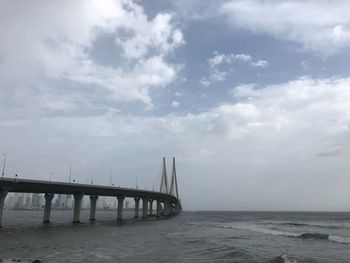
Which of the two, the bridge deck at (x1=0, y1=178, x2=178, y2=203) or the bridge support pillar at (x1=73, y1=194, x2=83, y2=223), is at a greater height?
the bridge deck at (x1=0, y1=178, x2=178, y2=203)

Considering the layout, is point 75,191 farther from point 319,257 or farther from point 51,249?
point 319,257

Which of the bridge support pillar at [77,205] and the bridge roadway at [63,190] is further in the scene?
the bridge support pillar at [77,205]

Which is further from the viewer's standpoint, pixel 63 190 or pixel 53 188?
pixel 63 190

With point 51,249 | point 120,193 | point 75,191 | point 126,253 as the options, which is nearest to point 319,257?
point 126,253

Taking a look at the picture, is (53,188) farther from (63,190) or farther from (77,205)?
(77,205)

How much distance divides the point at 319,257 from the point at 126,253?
19699mm

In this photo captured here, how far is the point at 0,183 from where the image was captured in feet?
250

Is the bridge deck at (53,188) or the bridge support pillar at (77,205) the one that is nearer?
the bridge deck at (53,188)

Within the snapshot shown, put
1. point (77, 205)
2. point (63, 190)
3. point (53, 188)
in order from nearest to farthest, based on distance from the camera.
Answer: point (53, 188) < point (63, 190) < point (77, 205)

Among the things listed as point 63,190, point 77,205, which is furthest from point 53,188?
point 77,205

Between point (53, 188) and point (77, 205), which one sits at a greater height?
point (53, 188)

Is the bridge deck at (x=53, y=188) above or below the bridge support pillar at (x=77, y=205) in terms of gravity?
above

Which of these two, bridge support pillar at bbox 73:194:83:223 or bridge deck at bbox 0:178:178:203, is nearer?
bridge deck at bbox 0:178:178:203

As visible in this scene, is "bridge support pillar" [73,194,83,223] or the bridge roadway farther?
"bridge support pillar" [73,194,83,223]
